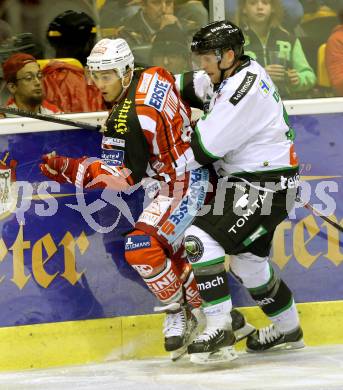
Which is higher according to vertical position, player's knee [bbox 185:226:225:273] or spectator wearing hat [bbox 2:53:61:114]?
spectator wearing hat [bbox 2:53:61:114]

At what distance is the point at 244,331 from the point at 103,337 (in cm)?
64

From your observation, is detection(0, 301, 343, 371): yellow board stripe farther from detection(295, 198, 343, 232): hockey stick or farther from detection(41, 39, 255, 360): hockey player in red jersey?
detection(295, 198, 343, 232): hockey stick

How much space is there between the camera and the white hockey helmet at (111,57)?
441cm

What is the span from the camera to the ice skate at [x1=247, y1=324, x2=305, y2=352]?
4.68 meters

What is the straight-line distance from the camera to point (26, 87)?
4816 millimetres

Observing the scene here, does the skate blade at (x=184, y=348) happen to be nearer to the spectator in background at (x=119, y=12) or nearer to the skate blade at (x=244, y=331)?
the skate blade at (x=244, y=331)

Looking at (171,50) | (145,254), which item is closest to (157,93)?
(171,50)

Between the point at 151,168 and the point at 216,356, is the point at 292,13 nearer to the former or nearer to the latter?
the point at 151,168

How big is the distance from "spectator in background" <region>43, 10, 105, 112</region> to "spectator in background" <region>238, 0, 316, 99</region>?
0.73 meters

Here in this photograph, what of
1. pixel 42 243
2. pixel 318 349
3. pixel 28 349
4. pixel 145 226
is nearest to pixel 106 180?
pixel 145 226

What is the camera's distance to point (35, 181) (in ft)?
15.7

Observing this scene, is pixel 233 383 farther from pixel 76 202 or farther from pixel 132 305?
pixel 76 202

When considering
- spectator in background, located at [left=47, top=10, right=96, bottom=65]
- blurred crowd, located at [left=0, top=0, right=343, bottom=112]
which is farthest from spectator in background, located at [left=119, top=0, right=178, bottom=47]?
spectator in background, located at [left=47, top=10, right=96, bottom=65]

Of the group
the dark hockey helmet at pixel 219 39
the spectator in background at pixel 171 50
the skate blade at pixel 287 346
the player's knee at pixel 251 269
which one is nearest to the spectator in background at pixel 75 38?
the spectator in background at pixel 171 50
